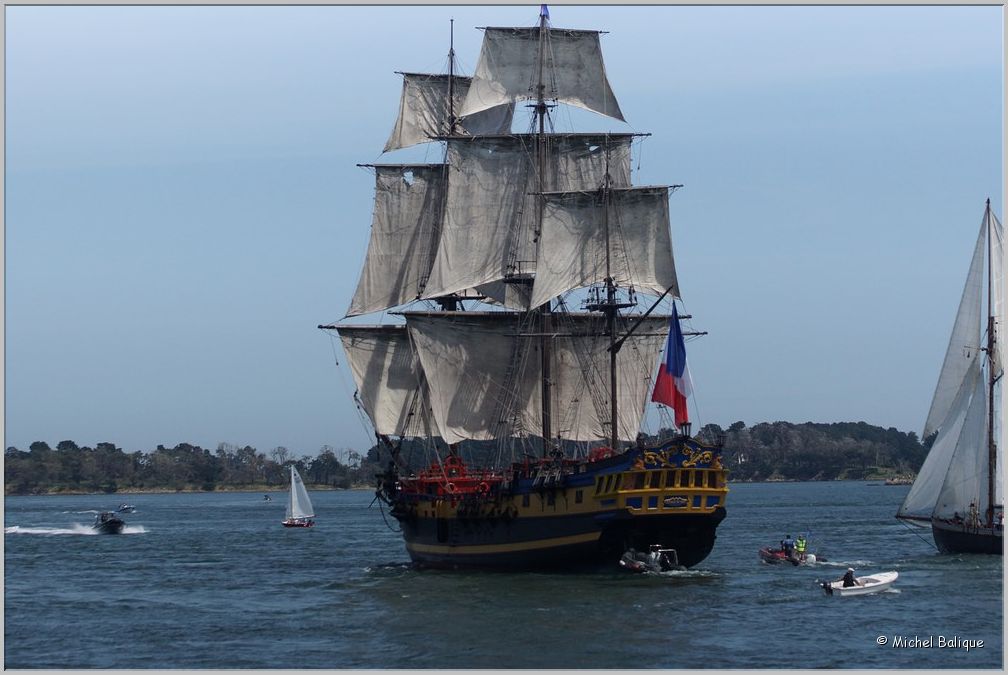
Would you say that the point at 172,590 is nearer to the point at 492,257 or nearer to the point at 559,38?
the point at 492,257

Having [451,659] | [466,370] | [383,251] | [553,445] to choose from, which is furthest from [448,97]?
[451,659]

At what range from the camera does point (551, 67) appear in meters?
75.1

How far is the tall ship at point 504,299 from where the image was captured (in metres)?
69.6

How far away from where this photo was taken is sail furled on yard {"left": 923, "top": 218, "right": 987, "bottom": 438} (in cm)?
6894

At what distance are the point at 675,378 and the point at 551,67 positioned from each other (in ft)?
70.9

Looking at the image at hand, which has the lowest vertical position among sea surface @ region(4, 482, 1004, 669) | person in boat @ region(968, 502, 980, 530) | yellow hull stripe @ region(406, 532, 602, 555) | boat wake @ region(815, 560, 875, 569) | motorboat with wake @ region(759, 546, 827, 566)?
sea surface @ region(4, 482, 1004, 669)

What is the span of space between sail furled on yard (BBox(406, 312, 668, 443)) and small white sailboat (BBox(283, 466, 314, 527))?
47.3m

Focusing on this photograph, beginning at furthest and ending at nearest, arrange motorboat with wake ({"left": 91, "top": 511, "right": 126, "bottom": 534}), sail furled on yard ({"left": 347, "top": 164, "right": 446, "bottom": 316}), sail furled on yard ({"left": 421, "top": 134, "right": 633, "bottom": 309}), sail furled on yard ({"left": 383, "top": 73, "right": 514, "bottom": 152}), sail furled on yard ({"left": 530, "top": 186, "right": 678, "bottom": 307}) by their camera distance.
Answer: motorboat with wake ({"left": 91, "top": 511, "right": 126, "bottom": 534}), sail furled on yard ({"left": 383, "top": 73, "right": 514, "bottom": 152}), sail furled on yard ({"left": 347, "top": 164, "right": 446, "bottom": 316}), sail furled on yard ({"left": 421, "top": 134, "right": 633, "bottom": 309}), sail furled on yard ({"left": 530, "top": 186, "right": 678, "bottom": 307})

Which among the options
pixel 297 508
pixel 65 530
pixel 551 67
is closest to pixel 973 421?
pixel 551 67

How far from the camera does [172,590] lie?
213 feet

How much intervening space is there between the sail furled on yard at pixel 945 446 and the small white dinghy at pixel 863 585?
550 inches

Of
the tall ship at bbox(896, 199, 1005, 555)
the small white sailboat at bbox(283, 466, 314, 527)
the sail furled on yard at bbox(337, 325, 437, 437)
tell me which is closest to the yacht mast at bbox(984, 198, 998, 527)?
the tall ship at bbox(896, 199, 1005, 555)

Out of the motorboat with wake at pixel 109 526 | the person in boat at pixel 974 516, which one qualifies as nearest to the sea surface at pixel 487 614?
the person in boat at pixel 974 516

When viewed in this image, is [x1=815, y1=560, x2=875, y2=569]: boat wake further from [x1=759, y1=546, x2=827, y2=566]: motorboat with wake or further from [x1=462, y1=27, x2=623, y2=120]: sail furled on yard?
[x1=462, y1=27, x2=623, y2=120]: sail furled on yard
